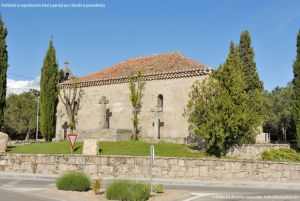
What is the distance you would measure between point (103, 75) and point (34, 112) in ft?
97.3

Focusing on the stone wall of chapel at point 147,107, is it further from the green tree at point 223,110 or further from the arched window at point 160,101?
the green tree at point 223,110

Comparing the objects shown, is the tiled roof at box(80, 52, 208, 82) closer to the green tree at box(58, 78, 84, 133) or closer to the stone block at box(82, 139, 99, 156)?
the green tree at box(58, 78, 84, 133)

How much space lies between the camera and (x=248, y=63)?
39.9 m

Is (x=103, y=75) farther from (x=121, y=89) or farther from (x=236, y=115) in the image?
(x=236, y=115)

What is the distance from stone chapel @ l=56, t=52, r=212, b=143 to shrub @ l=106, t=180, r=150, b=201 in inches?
767

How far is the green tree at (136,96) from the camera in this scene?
34875 mm

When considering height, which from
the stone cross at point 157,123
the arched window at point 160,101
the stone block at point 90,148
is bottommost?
the stone block at point 90,148

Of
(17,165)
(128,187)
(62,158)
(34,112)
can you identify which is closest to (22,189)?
(128,187)

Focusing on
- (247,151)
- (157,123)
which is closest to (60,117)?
(157,123)

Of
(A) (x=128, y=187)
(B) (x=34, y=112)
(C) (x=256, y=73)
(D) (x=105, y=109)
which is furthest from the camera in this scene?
(B) (x=34, y=112)

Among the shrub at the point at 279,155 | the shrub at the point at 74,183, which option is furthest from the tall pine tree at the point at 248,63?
the shrub at the point at 74,183

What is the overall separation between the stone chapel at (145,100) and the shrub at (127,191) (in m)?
19.5

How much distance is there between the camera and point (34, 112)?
64938 millimetres

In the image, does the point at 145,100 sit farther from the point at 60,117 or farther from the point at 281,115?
the point at 281,115
